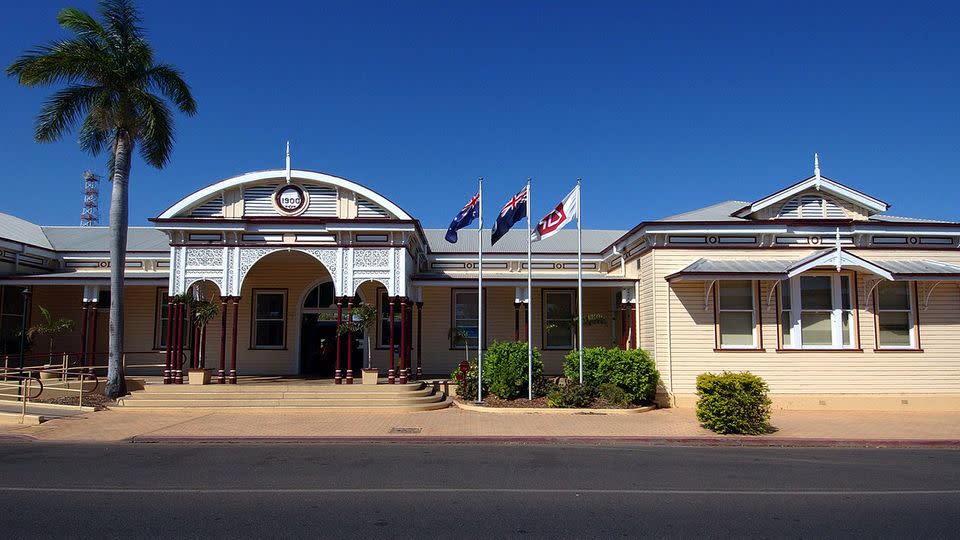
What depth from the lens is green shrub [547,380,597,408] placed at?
648 inches

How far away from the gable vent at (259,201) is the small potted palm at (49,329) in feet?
21.8

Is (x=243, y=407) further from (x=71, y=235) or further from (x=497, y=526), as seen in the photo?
(x=71, y=235)

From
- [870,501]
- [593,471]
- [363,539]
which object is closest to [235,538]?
[363,539]

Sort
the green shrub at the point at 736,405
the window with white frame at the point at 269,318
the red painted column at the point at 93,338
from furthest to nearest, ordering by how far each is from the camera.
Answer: the window with white frame at the point at 269,318 < the red painted column at the point at 93,338 < the green shrub at the point at 736,405

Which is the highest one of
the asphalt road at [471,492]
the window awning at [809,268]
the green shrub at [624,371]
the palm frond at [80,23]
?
the palm frond at [80,23]

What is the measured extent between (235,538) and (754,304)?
48.1ft

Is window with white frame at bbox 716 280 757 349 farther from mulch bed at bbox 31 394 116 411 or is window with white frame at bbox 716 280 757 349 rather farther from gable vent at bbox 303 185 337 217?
mulch bed at bbox 31 394 116 411

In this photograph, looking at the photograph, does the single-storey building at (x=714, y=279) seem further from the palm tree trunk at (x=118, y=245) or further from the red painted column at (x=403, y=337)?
the palm tree trunk at (x=118, y=245)

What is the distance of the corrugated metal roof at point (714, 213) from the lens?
60.4 feet

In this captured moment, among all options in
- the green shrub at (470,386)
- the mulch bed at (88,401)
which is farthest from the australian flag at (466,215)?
the mulch bed at (88,401)

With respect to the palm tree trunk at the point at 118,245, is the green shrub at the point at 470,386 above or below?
below

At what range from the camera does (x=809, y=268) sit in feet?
54.5

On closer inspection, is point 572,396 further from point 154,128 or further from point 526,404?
point 154,128

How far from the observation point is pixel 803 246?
58.0 feet
